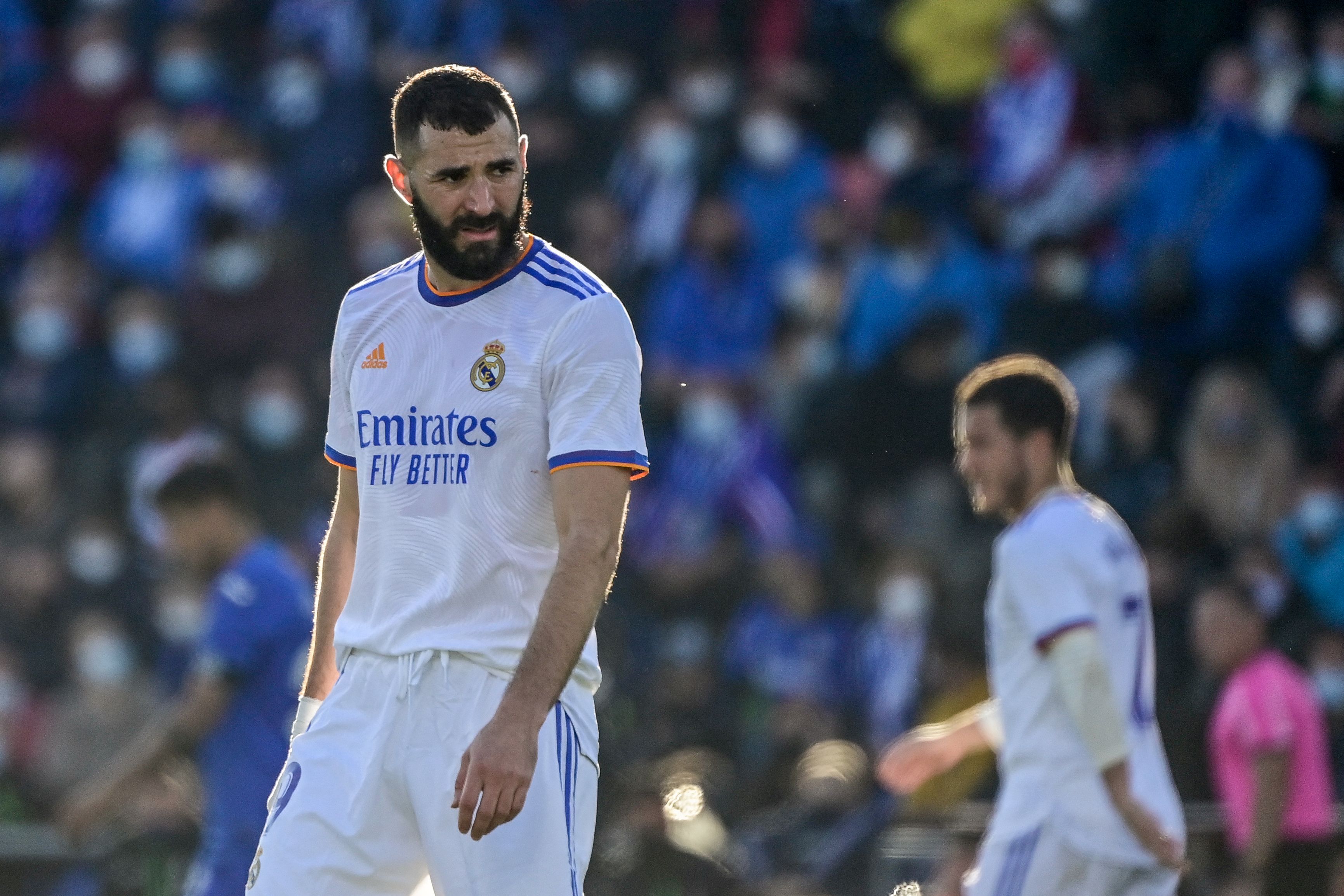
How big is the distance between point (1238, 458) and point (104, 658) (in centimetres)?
668

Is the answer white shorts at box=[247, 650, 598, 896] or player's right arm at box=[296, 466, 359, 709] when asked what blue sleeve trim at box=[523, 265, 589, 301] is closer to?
player's right arm at box=[296, 466, 359, 709]

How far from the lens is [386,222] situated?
12680 mm

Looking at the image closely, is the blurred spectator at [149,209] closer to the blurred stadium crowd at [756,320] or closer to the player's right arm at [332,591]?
the blurred stadium crowd at [756,320]

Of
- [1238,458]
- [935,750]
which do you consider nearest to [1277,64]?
[1238,458]

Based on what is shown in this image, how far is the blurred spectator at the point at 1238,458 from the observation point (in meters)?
9.78

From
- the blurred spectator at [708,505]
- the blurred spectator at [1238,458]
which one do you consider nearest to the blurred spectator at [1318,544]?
the blurred spectator at [1238,458]

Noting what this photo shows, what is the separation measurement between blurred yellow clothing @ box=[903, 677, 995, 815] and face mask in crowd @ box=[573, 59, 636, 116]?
505 cm

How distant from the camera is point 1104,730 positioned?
538 cm

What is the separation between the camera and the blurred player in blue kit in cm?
650

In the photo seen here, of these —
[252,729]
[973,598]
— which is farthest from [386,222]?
[252,729]

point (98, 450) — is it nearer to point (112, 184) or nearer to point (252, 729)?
point (112, 184)

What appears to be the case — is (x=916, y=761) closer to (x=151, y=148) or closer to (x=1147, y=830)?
(x=1147, y=830)

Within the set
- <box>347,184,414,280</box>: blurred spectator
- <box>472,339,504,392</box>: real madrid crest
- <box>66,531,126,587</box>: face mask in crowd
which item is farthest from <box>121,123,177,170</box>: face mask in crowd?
<box>472,339,504,392</box>: real madrid crest

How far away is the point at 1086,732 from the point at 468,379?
2.21 m
